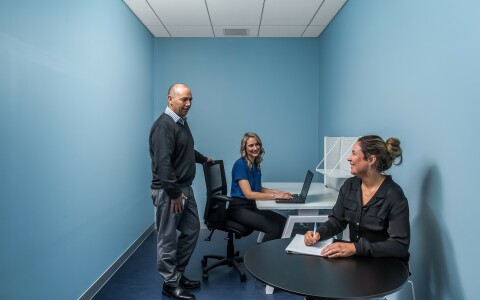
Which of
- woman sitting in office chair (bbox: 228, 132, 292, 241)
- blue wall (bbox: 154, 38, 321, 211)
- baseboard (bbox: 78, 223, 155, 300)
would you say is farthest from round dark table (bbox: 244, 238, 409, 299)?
blue wall (bbox: 154, 38, 321, 211)

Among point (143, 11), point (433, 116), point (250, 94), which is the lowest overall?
point (433, 116)

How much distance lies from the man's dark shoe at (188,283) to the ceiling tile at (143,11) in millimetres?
2613

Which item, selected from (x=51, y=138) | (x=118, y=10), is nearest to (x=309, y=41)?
(x=118, y=10)

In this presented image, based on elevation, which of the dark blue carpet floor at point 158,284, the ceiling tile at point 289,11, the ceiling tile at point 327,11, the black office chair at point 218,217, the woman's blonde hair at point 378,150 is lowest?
the dark blue carpet floor at point 158,284

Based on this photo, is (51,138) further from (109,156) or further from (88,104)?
(109,156)

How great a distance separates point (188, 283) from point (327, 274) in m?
1.71

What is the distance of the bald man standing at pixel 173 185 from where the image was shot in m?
2.39

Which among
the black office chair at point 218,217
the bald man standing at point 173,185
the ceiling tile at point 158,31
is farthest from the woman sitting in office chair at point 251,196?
the ceiling tile at point 158,31

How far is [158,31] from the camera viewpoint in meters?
4.23

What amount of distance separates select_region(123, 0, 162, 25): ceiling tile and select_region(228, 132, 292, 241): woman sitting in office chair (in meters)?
1.77

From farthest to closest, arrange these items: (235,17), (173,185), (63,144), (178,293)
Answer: (235,17) < (178,293) < (173,185) < (63,144)

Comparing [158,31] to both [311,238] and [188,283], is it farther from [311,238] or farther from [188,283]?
[311,238]

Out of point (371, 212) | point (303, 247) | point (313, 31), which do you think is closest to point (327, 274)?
point (303, 247)

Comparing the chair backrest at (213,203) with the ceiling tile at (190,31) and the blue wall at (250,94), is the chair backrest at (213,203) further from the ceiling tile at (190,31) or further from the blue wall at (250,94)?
the ceiling tile at (190,31)
